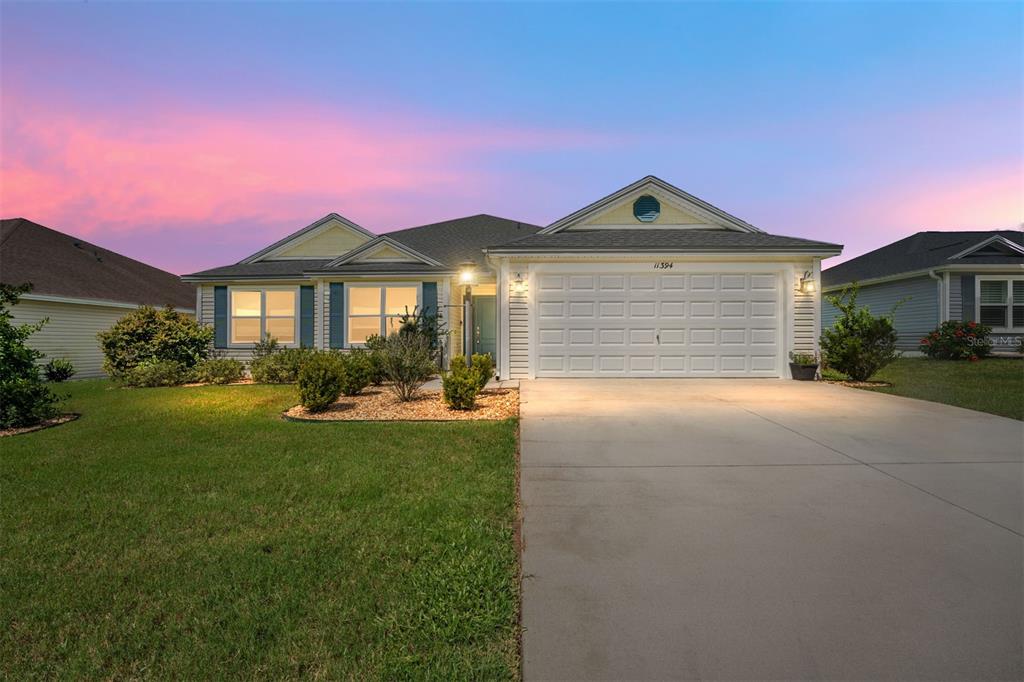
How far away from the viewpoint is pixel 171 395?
31.4ft

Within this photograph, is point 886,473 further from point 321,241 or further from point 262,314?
point 321,241

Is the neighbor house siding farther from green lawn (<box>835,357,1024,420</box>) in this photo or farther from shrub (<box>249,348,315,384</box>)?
green lawn (<box>835,357,1024,420</box>)

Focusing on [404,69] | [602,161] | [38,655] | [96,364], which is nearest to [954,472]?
[38,655]

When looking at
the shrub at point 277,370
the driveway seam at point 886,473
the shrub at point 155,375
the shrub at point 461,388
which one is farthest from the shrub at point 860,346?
the shrub at point 155,375

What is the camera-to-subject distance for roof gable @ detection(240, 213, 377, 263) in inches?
626

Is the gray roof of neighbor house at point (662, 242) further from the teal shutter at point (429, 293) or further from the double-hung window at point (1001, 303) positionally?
the double-hung window at point (1001, 303)

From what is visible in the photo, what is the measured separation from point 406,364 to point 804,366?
30.4ft

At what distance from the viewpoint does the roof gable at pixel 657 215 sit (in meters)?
12.1

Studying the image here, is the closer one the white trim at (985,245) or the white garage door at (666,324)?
the white garage door at (666,324)

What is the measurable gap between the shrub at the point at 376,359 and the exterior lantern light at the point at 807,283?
1004cm

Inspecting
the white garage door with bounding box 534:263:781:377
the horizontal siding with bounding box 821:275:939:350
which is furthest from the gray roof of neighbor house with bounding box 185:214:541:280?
the horizontal siding with bounding box 821:275:939:350

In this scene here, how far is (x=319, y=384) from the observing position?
727cm

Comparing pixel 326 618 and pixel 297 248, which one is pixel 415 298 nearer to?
pixel 297 248

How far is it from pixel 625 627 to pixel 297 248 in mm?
17081
